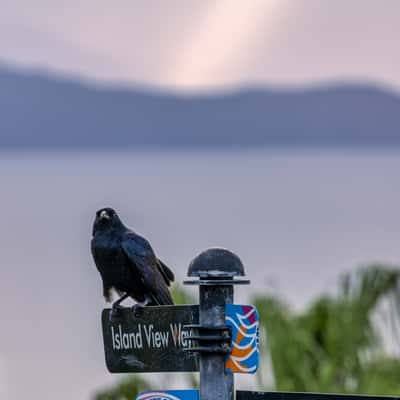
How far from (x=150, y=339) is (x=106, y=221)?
133cm

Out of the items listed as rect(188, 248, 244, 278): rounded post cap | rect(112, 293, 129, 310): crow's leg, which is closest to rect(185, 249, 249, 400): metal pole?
rect(188, 248, 244, 278): rounded post cap

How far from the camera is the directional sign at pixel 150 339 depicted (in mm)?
5066

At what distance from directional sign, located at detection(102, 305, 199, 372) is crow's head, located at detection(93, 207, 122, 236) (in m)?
1.15

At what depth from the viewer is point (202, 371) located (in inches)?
193

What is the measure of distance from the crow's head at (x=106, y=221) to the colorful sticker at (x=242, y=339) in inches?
64.7

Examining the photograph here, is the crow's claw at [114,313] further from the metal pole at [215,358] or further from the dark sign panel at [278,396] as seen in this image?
the dark sign panel at [278,396]

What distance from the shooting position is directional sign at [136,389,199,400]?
4.93 meters

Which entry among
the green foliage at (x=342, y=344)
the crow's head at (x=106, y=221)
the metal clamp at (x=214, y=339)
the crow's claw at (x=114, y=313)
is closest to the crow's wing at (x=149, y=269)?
the crow's head at (x=106, y=221)

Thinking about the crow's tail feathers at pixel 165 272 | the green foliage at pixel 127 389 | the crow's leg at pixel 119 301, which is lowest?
the green foliage at pixel 127 389

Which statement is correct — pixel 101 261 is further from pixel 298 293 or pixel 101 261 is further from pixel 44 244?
pixel 44 244

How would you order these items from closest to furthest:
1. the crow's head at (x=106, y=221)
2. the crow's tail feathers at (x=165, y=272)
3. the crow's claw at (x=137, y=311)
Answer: the crow's claw at (x=137, y=311) < the crow's tail feathers at (x=165, y=272) < the crow's head at (x=106, y=221)

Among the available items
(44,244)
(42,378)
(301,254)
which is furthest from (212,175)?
(42,378)

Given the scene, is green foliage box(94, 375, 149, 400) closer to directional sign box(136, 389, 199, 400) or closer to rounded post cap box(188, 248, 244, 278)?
directional sign box(136, 389, 199, 400)

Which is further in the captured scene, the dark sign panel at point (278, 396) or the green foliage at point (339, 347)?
the green foliage at point (339, 347)
